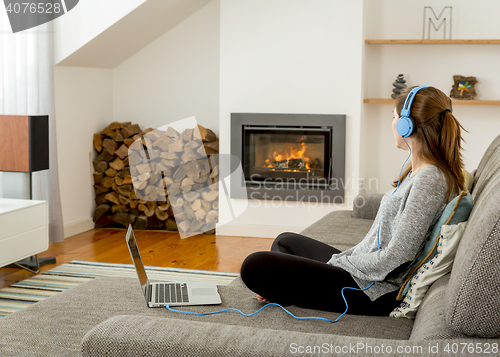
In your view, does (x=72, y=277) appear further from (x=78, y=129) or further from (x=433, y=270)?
(x=433, y=270)

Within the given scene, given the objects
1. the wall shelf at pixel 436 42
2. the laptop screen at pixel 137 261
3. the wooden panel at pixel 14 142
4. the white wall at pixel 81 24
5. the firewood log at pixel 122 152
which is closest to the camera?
the laptop screen at pixel 137 261

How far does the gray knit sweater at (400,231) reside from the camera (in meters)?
1.46

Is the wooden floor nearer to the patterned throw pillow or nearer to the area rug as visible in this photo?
the area rug

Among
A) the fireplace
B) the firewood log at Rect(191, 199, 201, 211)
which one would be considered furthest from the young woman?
the firewood log at Rect(191, 199, 201, 211)

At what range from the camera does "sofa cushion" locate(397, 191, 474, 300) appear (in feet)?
4.66

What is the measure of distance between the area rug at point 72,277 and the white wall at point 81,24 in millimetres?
1711

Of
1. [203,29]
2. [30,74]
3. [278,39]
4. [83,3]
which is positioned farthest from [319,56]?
[30,74]

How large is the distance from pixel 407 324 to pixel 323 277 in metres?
0.28

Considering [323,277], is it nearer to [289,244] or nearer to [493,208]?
[289,244]

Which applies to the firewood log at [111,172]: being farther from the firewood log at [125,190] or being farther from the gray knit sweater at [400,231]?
the gray knit sweater at [400,231]

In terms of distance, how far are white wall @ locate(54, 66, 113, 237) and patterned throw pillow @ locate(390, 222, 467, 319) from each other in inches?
136

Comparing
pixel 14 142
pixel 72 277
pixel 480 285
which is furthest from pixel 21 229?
pixel 480 285

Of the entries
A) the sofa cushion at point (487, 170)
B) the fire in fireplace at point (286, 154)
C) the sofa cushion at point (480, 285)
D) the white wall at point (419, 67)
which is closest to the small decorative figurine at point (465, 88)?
the white wall at point (419, 67)

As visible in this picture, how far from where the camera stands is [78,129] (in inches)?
176
